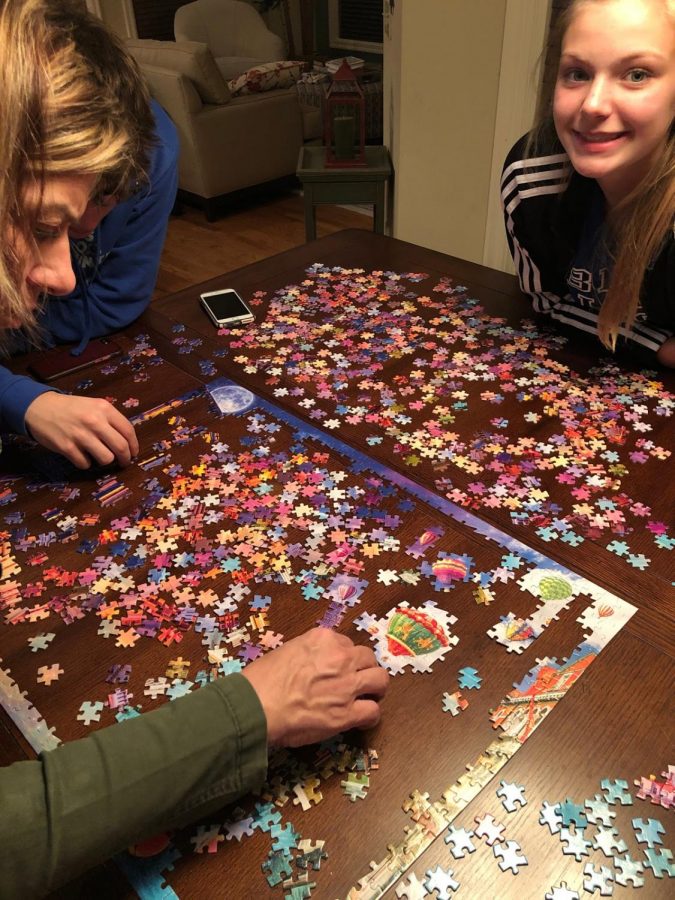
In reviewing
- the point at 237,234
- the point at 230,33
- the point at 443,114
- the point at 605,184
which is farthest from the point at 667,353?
the point at 230,33

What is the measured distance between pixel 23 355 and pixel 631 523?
48.2 inches

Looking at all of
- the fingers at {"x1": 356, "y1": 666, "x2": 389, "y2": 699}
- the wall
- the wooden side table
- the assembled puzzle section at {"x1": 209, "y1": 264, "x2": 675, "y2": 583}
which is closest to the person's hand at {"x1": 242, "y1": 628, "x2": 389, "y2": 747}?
the fingers at {"x1": 356, "y1": 666, "x2": 389, "y2": 699}

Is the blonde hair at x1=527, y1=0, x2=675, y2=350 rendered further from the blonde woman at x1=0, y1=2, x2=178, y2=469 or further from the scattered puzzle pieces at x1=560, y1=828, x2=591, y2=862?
the scattered puzzle pieces at x1=560, y1=828, x2=591, y2=862

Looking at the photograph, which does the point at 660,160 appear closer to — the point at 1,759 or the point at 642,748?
the point at 642,748

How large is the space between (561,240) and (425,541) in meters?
0.83

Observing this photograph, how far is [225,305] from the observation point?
1.53 m

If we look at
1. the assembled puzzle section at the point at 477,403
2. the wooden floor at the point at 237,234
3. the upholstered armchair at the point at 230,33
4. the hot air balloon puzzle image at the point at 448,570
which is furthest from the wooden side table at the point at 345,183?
the upholstered armchair at the point at 230,33

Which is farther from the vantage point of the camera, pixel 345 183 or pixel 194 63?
pixel 194 63

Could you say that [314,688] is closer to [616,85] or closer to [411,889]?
[411,889]

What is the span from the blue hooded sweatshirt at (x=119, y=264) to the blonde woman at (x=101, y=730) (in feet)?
1.82

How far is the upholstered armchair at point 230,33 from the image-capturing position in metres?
5.73

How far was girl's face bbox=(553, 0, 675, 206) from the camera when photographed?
1.08 metres

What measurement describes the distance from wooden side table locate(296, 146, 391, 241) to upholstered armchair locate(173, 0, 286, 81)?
307 centimetres

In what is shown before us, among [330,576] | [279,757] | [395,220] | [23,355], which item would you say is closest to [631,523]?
[330,576]
